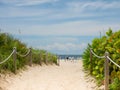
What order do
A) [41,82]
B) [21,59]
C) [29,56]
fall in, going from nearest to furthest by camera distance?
[41,82]
[21,59]
[29,56]

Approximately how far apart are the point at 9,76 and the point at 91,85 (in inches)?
145

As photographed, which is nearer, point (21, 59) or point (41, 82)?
point (41, 82)

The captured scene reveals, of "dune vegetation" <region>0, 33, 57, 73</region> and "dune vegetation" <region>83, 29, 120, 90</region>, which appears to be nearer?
"dune vegetation" <region>83, 29, 120, 90</region>

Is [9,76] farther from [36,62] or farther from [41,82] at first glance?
[36,62]

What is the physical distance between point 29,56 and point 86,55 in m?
4.42

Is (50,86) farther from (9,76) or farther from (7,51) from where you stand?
(7,51)

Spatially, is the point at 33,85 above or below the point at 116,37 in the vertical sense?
below

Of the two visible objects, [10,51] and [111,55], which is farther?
[10,51]

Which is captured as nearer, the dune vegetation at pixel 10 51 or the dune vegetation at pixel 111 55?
the dune vegetation at pixel 111 55

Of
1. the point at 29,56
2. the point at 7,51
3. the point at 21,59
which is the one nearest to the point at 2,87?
the point at 7,51

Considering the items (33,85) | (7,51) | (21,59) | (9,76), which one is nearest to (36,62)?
(21,59)

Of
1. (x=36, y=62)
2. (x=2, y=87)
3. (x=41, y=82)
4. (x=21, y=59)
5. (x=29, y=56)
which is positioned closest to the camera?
(x=2, y=87)

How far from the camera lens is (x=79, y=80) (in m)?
14.5

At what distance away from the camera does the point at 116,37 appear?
42.3ft
